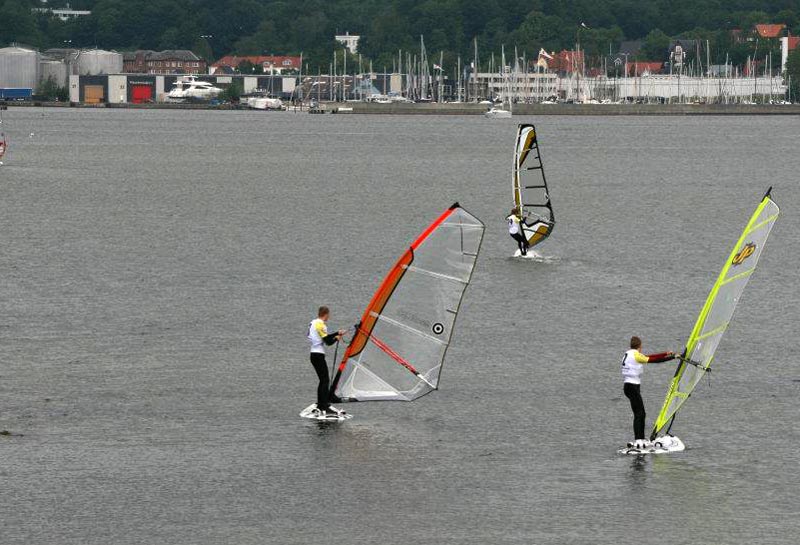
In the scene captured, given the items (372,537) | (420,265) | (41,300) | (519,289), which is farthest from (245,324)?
(372,537)

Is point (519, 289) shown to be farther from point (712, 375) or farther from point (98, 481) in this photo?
point (98, 481)

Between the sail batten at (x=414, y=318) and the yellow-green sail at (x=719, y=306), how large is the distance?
3583mm

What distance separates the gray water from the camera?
20.4m

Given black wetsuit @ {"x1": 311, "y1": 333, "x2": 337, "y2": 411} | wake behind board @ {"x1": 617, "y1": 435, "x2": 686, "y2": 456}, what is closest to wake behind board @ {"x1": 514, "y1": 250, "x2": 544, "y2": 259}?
black wetsuit @ {"x1": 311, "y1": 333, "x2": 337, "y2": 411}

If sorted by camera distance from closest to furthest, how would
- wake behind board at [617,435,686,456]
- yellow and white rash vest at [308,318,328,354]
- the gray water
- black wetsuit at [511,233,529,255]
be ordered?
the gray water < wake behind board at [617,435,686,456] < yellow and white rash vest at [308,318,328,354] < black wetsuit at [511,233,529,255]

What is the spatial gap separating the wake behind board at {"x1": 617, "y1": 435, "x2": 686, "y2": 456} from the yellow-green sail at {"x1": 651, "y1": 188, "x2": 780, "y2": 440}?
0.15 metres

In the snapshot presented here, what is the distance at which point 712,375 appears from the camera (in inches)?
1177

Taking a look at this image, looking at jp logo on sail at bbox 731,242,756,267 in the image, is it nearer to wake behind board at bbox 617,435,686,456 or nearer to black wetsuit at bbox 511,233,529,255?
wake behind board at bbox 617,435,686,456

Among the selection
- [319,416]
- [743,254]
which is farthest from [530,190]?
[743,254]

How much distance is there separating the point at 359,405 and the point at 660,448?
5.73 meters

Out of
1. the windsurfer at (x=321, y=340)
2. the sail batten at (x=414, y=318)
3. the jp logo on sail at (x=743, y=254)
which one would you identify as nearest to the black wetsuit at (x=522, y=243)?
the sail batten at (x=414, y=318)

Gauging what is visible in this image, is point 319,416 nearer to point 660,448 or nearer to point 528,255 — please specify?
point 660,448

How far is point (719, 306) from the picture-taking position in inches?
885

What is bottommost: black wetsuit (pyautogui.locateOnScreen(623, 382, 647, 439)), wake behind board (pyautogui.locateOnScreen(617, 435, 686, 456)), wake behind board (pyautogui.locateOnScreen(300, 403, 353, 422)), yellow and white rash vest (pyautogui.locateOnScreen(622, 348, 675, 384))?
wake behind board (pyautogui.locateOnScreen(617, 435, 686, 456))
